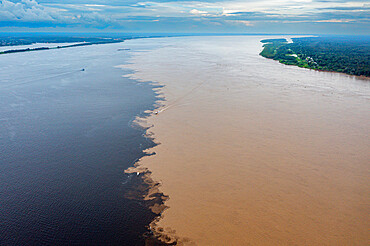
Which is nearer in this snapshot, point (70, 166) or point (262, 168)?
point (262, 168)

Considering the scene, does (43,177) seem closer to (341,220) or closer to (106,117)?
(106,117)

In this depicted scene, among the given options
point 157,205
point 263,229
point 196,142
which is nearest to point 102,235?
point 157,205

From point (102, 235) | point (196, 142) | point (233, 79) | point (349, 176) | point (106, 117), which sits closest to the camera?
point (102, 235)
